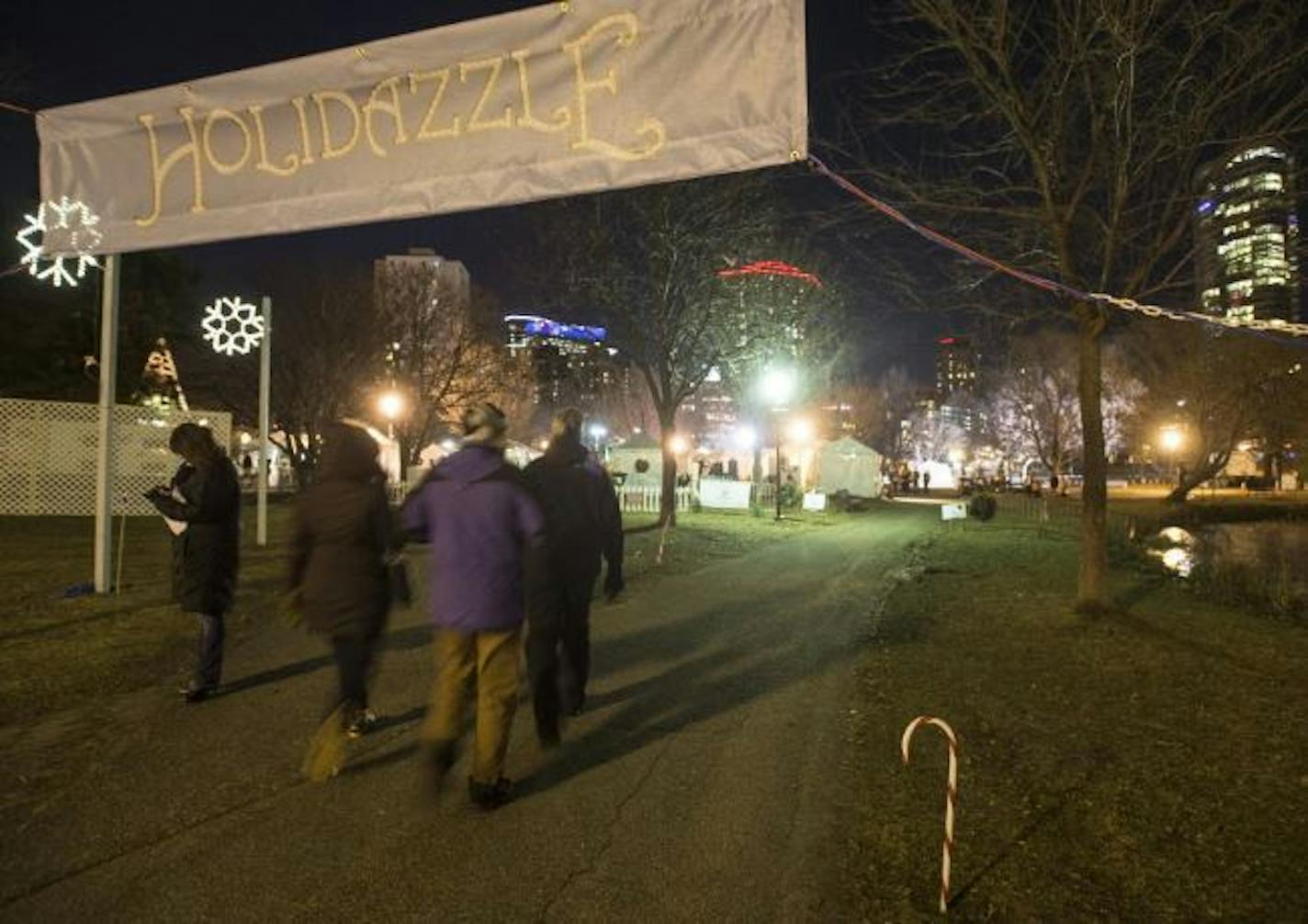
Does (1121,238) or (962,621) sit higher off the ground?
(1121,238)

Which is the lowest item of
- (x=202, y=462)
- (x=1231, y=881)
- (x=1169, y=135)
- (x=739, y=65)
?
(x=1231, y=881)

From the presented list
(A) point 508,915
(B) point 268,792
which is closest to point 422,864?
(A) point 508,915

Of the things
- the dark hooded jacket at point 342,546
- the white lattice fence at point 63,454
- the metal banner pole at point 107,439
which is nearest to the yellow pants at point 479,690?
the dark hooded jacket at point 342,546

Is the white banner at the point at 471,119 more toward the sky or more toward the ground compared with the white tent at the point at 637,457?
more toward the sky

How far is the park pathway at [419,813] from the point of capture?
144 inches

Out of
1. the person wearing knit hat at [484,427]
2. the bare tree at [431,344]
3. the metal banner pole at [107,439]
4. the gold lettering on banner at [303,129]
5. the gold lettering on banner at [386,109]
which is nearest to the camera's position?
the person wearing knit hat at [484,427]

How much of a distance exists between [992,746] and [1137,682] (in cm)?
262

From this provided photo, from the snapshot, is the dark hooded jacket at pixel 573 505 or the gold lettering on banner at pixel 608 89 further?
the dark hooded jacket at pixel 573 505

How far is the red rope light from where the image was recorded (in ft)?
73.8

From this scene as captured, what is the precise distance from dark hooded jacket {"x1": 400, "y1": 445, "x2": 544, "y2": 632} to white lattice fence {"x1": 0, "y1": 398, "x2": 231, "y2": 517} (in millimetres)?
11265

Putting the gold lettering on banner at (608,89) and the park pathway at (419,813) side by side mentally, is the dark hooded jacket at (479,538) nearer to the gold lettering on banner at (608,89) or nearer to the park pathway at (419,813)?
the park pathway at (419,813)

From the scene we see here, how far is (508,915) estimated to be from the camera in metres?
3.52

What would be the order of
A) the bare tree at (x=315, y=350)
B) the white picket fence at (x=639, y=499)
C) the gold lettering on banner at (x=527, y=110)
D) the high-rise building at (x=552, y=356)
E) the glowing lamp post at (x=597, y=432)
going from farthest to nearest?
the glowing lamp post at (x=597, y=432), the high-rise building at (x=552, y=356), the bare tree at (x=315, y=350), the white picket fence at (x=639, y=499), the gold lettering on banner at (x=527, y=110)

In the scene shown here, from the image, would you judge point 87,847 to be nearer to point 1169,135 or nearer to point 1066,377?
point 1169,135
